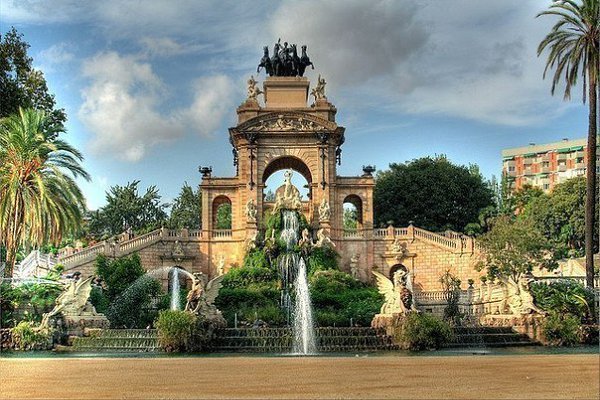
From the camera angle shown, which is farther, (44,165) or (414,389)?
(44,165)

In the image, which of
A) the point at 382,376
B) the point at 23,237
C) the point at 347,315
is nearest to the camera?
the point at 382,376

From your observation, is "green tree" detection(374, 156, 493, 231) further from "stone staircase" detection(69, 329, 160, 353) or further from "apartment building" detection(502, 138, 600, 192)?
"stone staircase" detection(69, 329, 160, 353)

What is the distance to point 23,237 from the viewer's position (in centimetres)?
3180

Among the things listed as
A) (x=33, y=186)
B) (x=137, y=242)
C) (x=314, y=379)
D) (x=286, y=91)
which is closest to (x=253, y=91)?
(x=286, y=91)

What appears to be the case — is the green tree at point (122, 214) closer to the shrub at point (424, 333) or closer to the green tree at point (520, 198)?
the green tree at point (520, 198)

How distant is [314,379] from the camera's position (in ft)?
44.9

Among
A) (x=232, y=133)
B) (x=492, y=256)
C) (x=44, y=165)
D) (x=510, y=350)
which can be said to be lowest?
(x=510, y=350)

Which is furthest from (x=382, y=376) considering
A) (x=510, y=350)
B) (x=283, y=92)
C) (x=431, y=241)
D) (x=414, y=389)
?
(x=283, y=92)

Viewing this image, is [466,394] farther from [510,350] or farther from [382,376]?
[510,350]

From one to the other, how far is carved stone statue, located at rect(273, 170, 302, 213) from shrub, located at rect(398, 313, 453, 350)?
2266 centimetres

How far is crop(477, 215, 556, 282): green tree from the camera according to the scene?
4250cm

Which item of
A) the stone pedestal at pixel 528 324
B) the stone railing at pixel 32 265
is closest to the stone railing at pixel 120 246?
the stone railing at pixel 32 265

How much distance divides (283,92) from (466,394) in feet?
Result: 142

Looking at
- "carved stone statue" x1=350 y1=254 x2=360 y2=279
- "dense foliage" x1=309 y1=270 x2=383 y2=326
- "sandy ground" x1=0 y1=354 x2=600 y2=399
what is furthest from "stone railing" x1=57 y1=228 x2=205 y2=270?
"sandy ground" x1=0 y1=354 x2=600 y2=399
